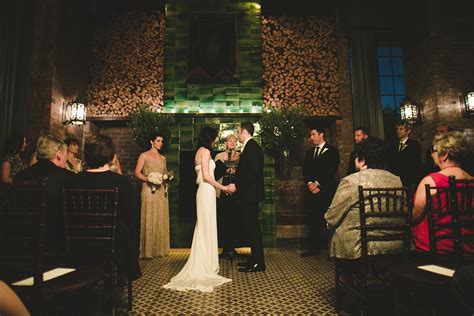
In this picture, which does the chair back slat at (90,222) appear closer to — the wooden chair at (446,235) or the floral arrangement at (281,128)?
the wooden chair at (446,235)

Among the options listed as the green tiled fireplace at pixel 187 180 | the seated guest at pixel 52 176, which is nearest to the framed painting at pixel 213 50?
the green tiled fireplace at pixel 187 180

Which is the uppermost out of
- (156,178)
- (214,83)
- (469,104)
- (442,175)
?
(214,83)

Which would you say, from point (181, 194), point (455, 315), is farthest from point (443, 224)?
point (181, 194)

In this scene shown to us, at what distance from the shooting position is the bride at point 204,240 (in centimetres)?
314

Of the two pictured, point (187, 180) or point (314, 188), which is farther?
point (187, 180)

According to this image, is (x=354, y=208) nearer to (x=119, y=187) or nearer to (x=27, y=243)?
(x=119, y=187)

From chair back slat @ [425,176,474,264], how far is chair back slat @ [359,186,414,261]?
18 cm

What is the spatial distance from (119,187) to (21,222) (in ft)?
2.11

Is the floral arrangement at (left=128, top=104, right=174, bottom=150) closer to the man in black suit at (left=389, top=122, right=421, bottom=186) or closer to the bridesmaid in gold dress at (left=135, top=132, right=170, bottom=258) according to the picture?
the bridesmaid in gold dress at (left=135, top=132, right=170, bottom=258)

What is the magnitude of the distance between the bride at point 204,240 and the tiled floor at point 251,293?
19 cm

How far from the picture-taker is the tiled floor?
241cm

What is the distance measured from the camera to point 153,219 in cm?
452

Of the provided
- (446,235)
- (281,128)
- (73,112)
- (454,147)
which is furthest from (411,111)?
(73,112)

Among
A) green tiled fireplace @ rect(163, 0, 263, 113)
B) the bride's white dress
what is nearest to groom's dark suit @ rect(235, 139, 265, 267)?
the bride's white dress
